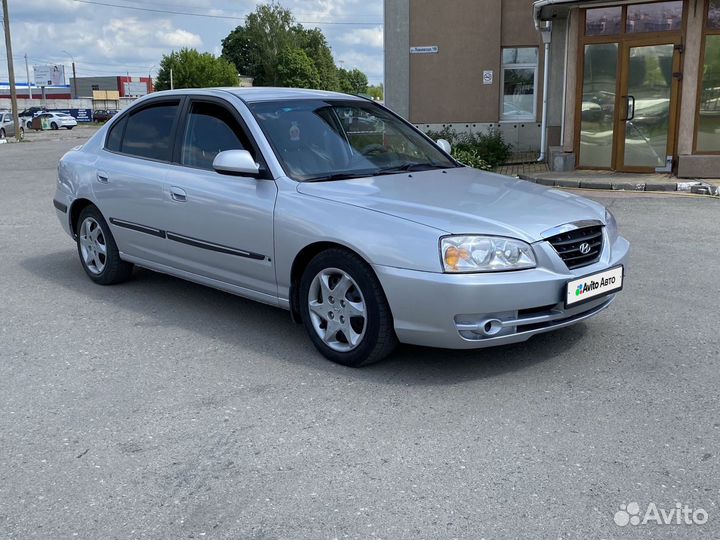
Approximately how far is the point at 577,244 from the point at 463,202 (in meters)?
0.72

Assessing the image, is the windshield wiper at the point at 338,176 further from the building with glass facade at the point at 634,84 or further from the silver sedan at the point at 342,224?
the building with glass facade at the point at 634,84

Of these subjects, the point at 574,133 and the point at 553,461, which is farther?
the point at 574,133

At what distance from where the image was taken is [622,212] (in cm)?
1040

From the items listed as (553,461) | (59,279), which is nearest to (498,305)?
(553,461)

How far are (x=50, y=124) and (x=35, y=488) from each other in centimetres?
5846

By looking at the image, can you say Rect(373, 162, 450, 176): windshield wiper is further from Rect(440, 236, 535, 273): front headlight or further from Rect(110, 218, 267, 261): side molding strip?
Rect(440, 236, 535, 273): front headlight

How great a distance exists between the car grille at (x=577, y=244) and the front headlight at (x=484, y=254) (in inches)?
8.8

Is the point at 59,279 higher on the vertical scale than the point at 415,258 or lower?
lower

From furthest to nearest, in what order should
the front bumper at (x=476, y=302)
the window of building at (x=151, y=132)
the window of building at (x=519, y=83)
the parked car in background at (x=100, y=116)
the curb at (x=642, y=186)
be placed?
the parked car in background at (x=100, y=116) < the window of building at (x=519, y=83) < the curb at (x=642, y=186) < the window of building at (x=151, y=132) < the front bumper at (x=476, y=302)

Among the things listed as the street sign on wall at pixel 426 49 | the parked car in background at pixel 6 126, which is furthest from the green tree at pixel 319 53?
the street sign on wall at pixel 426 49

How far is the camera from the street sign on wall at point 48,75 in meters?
104

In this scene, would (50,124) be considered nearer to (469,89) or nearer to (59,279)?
(469,89)

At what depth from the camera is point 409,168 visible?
5492 millimetres

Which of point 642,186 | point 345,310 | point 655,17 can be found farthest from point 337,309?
point 655,17
